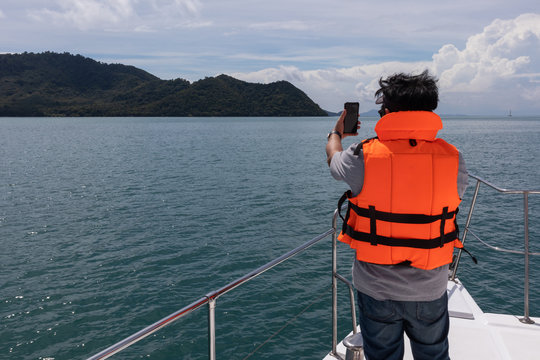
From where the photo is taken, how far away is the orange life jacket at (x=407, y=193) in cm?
204

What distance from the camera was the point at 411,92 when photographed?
2.05 meters

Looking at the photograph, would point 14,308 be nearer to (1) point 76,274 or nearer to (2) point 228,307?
(1) point 76,274

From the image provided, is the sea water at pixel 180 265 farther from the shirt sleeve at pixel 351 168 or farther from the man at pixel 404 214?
the shirt sleeve at pixel 351 168

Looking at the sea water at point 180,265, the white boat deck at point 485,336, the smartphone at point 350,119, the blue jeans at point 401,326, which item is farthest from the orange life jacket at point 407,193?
the white boat deck at point 485,336

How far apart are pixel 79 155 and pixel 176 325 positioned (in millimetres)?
41433

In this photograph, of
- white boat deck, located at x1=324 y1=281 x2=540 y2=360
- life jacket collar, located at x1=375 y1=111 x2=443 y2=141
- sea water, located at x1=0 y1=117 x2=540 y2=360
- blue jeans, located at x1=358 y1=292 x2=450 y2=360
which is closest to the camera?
life jacket collar, located at x1=375 y1=111 x2=443 y2=141

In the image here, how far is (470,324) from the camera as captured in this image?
411 centimetres

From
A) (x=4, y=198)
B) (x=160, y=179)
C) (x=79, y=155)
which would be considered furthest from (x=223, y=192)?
(x=79, y=155)

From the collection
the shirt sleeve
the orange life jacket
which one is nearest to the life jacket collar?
the orange life jacket

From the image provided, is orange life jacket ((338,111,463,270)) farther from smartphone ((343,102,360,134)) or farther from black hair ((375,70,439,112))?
smartphone ((343,102,360,134))

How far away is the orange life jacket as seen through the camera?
2045 millimetres

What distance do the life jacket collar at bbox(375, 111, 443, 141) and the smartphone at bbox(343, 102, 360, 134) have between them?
17.5 inches

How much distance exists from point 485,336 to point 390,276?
2.46 m

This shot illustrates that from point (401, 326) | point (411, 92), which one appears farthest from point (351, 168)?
point (401, 326)
